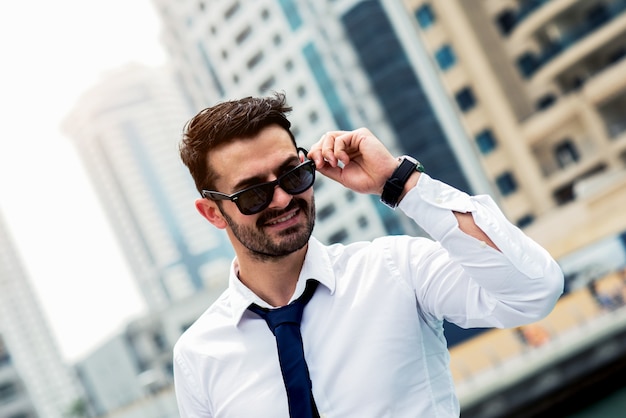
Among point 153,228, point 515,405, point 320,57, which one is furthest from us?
point 153,228

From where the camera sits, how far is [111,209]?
349 ft

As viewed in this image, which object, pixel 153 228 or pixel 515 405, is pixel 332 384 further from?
pixel 153 228

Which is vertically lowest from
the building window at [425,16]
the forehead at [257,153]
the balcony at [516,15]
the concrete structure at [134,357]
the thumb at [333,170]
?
the concrete structure at [134,357]

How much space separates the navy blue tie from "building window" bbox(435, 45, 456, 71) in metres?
28.7

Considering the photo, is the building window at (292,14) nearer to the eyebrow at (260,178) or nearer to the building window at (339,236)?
the building window at (339,236)

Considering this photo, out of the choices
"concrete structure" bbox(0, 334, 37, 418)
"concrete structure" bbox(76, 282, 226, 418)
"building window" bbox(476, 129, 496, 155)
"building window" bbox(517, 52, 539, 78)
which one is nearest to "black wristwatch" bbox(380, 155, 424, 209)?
"building window" bbox(517, 52, 539, 78)

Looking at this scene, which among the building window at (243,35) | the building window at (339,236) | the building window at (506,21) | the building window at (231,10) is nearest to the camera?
the building window at (506,21)

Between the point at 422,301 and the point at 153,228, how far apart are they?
107 meters

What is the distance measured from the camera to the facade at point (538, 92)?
23.8m

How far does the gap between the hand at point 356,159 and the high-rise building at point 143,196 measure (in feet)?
338

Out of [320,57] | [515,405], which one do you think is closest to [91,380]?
[320,57]

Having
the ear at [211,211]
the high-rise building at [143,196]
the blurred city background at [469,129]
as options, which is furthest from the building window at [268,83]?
the high-rise building at [143,196]

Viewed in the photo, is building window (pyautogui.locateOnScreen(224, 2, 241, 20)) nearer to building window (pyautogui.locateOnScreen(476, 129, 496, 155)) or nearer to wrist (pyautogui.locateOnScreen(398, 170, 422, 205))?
building window (pyautogui.locateOnScreen(476, 129, 496, 155))

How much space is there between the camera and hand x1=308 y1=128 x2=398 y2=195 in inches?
59.1
